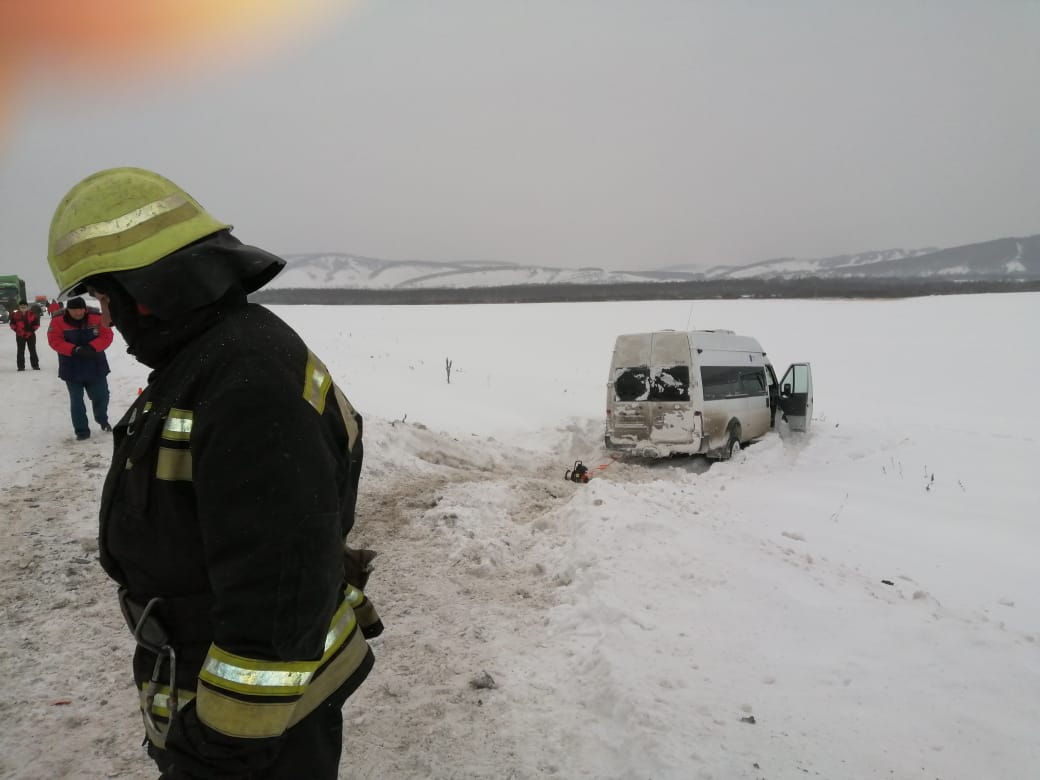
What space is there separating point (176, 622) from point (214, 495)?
47 centimetres

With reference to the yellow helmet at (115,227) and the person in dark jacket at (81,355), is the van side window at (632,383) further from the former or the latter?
the yellow helmet at (115,227)

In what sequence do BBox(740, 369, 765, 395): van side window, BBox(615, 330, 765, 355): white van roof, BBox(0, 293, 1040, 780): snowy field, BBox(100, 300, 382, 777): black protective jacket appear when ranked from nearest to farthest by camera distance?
BBox(100, 300, 382, 777): black protective jacket
BBox(0, 293, 1040, 780): snowy field
BBox(615, 330, 765, 355): white van roof
BBox(740, 369, 765, 395): van side window

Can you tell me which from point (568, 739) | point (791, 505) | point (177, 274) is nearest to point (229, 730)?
point (177, 274)

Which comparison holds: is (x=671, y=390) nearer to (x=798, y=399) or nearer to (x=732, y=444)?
(x=732, y=444)

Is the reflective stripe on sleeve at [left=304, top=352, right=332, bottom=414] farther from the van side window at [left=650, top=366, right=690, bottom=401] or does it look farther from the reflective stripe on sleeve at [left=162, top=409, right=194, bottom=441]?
the van side window at [left=650, top=366, right=690, bottom=401]

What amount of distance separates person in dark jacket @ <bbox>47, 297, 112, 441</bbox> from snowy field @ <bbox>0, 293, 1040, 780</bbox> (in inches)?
22.0

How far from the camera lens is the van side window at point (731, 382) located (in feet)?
38.8

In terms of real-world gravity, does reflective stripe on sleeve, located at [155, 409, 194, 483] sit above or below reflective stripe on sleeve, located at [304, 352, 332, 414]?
below

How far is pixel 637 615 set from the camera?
470 cm

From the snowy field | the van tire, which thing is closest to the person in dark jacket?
the snowy field

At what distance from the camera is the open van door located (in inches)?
Result: 526

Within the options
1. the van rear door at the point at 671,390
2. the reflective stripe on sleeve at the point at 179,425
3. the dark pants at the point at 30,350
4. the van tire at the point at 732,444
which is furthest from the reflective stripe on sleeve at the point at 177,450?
the dark pants at the point at 30,350

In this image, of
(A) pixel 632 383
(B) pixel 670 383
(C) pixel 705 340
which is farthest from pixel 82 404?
(C) pixel 705 340

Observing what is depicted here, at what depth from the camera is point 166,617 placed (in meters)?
1.74
